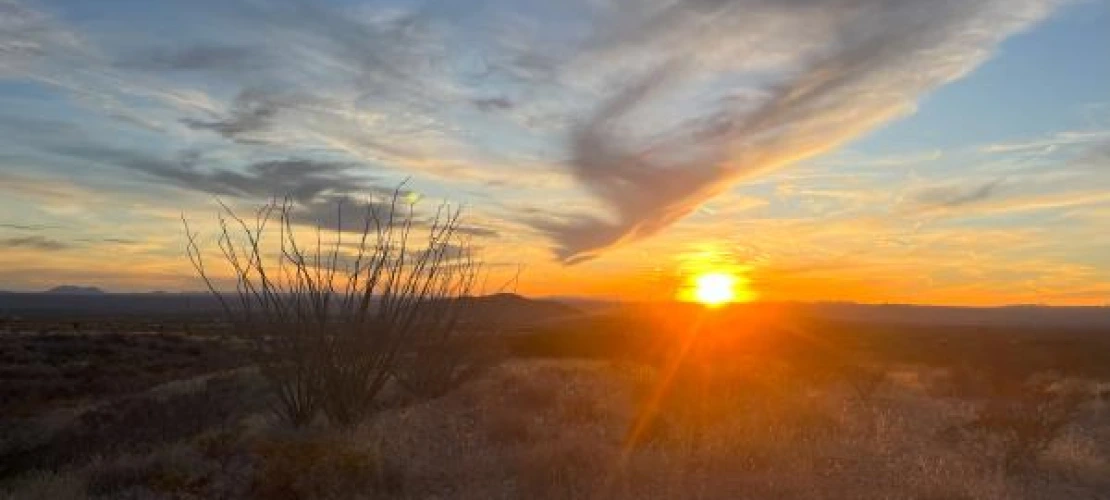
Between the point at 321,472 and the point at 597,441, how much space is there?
389cm

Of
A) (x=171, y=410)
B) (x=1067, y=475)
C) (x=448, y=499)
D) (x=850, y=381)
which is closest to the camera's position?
(x=448, y=499)

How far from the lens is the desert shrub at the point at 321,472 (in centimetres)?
909

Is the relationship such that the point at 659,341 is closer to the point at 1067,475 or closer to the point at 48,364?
the point at 48,364

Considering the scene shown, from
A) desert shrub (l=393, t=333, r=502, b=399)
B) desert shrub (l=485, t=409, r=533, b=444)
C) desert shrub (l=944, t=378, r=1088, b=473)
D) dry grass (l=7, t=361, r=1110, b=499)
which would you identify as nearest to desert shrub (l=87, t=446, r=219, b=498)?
dry grass (l=7, t=361, r=1110, b=499)

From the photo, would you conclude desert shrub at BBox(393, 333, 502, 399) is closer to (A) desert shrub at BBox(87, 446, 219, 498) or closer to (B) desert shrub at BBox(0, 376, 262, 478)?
(B) desert shrub at BBox(0, 376, 262, 478)

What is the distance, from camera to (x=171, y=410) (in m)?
20.4

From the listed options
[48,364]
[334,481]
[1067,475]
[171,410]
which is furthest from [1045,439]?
[48,364]

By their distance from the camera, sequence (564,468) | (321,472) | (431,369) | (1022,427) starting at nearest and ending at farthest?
(321,472), (564,468), (1022,427), (431,369)

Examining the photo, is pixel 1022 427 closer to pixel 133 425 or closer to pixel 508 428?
pixel 508 428

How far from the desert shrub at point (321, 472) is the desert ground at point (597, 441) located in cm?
2

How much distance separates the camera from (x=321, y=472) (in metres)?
9.30

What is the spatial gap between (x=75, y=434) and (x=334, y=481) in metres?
12.9

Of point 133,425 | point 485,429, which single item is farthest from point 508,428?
point 133,425

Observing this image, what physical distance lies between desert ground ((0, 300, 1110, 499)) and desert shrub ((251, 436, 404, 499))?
2cm
